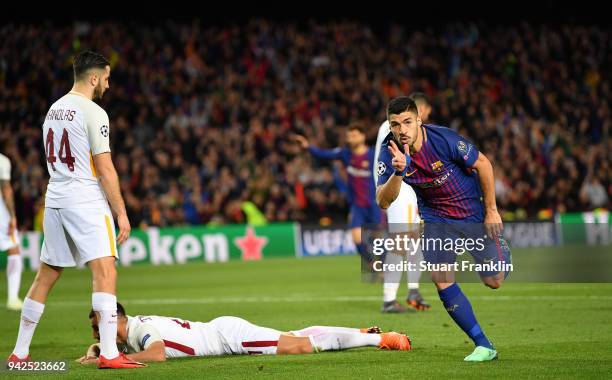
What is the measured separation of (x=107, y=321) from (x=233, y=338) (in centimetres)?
129

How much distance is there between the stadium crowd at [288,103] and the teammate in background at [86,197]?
17232 millimetres

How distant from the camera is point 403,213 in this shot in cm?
1270

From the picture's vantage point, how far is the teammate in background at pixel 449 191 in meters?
8.05

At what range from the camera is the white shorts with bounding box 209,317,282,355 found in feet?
29.0

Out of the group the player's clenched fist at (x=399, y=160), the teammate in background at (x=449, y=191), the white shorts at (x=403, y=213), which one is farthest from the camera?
the white shorts at (x=403, y=213)

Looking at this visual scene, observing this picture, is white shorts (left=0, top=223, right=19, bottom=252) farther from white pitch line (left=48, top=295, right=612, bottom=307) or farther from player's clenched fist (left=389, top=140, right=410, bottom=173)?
player's clenched fist (left=389, top=140, right=410, bottom=173)

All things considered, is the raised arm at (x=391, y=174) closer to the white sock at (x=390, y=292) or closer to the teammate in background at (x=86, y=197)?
the teammate in background at (x=86, y=197)

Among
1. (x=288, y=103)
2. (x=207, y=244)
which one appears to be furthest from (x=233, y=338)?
(x=288, y=103)

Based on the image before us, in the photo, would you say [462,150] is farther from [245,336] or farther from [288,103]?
[288,103]

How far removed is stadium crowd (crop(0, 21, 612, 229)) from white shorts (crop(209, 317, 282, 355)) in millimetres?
16527

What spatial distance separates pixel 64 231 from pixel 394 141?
9.38 feet

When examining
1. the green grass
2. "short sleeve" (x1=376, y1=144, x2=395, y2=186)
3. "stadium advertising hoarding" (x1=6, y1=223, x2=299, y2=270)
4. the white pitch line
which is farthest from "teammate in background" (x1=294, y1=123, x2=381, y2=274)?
"stadium advertising hoarding" (x1=6, y1=223, x2=299, y2=270)

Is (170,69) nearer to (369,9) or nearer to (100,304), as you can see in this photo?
(369,9)

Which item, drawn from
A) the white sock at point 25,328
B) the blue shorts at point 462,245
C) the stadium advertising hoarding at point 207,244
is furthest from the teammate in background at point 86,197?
the stadium advertising hoarding at point 207,244
